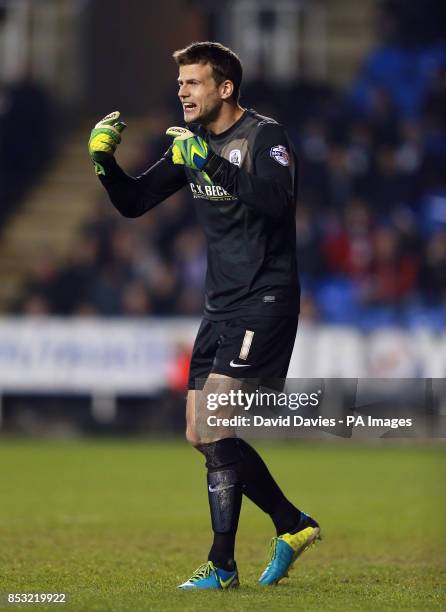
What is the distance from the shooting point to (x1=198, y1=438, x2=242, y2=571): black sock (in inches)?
252

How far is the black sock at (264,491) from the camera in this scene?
21.7 ft

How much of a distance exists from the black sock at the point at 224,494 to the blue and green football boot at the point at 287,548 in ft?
0.86

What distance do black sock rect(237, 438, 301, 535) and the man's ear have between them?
1.59 metres

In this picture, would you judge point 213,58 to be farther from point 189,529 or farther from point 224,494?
point 189,529

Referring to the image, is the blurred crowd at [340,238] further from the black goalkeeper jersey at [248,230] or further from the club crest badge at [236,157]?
the club crest badge at [236,157]

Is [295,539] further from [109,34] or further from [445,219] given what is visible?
[109,34]

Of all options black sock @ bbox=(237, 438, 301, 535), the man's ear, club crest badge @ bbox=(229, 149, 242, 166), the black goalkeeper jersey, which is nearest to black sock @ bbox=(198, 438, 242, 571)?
black sock @ bbox=(237, 438, 301, 535)

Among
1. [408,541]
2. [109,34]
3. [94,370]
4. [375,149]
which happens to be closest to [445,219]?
[375,149]

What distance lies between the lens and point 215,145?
6.58 meters

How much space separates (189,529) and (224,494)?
2778 millimetres

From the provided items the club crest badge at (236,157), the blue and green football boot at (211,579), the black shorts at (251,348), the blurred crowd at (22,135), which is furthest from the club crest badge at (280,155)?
the blurred crowd at (22,135)

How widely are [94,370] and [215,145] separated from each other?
11.6 meters

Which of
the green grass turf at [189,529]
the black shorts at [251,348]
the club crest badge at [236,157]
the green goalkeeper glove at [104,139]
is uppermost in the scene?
the green goalkeeper glove at [104,139]

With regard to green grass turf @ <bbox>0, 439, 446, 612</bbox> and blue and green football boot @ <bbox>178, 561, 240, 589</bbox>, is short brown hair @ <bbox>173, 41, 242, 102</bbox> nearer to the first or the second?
blue and green football boot @ <bbox>178, 561, 240, 589</bbox>
